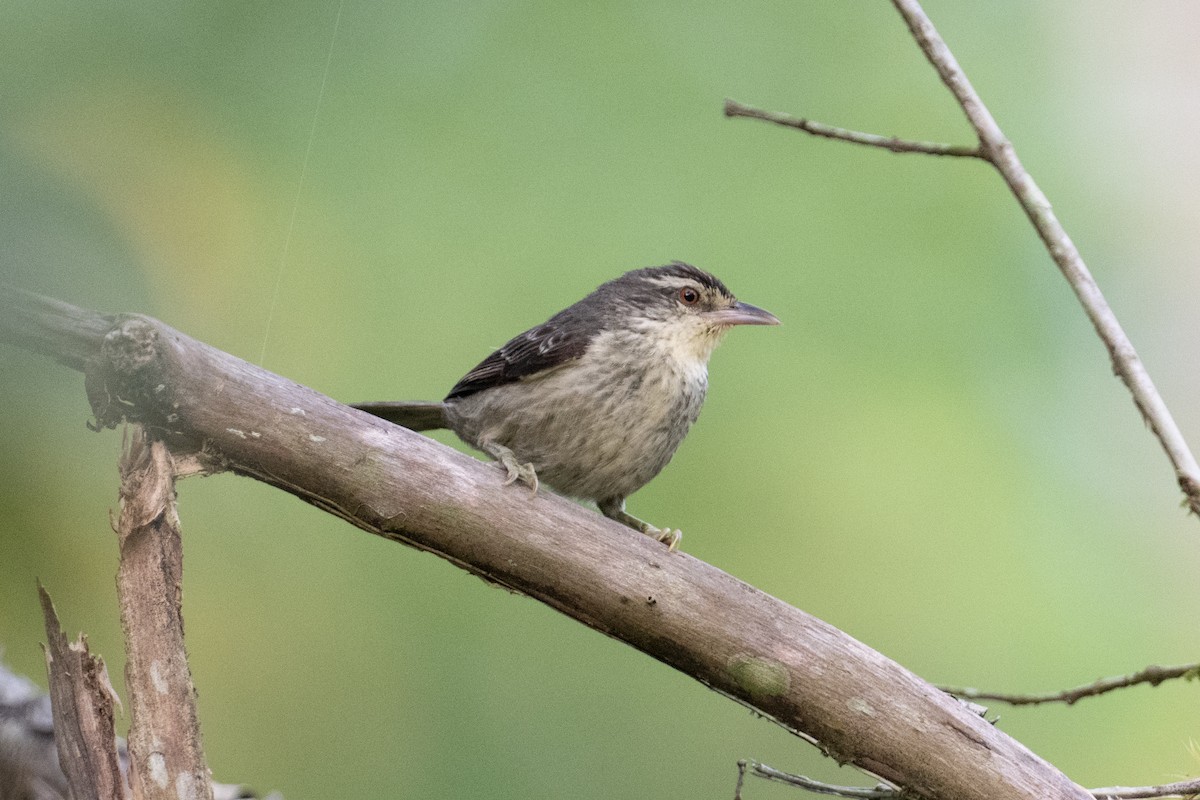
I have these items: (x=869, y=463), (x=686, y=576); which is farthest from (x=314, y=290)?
(x=869, y=463)

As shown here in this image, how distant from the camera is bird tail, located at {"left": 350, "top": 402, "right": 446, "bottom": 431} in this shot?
9.10 ft

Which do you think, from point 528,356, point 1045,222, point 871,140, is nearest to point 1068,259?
point 1045,222

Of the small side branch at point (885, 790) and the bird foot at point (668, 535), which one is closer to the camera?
the small side branch at point (885, 790)

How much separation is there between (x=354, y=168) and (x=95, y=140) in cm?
99

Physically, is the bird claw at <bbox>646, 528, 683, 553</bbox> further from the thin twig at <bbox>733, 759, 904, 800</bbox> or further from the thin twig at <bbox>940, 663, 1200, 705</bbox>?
the thin twig at <bbox>940, 663, 1200, 705</bbox>

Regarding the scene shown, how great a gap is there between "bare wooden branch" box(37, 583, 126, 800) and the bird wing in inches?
55.6

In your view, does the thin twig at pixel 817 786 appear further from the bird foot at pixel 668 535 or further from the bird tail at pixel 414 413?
the bird tail at pixel 414 413

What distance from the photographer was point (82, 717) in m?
1.63

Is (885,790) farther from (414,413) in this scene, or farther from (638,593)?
(414,413)

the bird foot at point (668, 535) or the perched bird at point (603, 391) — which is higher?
the perched bird at point (603, 391)

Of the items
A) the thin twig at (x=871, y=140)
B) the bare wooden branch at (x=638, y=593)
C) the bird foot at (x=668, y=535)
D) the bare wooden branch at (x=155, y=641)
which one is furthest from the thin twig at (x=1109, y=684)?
the bare wooden branch at (x=155, y=641)

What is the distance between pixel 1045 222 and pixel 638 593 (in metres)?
1.04

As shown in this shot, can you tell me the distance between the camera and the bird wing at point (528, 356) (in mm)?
2834

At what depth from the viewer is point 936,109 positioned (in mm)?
3766
